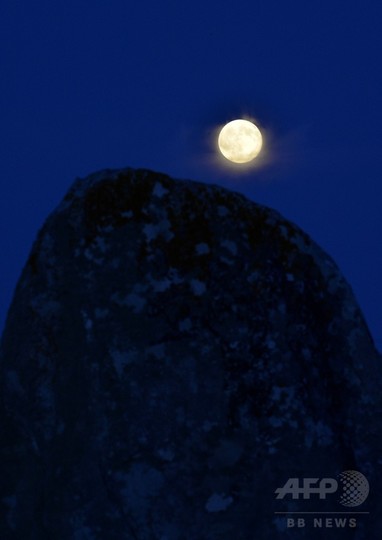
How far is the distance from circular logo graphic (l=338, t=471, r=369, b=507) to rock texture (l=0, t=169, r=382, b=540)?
0.04m

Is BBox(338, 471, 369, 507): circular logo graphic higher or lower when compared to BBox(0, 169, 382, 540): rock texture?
lower

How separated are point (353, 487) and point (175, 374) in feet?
3.65

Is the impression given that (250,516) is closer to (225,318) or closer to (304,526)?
(304,526)

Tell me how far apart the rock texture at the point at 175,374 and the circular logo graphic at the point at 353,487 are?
0.04 m

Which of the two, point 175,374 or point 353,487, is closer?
point 175,374

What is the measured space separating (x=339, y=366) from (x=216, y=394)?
0.71 metres

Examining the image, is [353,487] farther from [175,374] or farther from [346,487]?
[175,374]

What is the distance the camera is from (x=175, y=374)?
398cm

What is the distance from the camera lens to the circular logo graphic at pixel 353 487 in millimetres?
4145

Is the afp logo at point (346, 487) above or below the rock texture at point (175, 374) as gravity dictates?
below

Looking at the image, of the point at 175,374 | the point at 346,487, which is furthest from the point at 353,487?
the point at 175,374

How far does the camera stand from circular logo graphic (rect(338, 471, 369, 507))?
4145mm

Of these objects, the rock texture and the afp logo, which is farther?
the afp logo

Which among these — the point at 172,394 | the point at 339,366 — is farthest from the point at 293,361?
the point at 172,394
